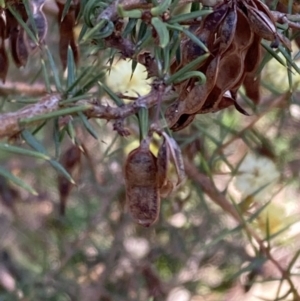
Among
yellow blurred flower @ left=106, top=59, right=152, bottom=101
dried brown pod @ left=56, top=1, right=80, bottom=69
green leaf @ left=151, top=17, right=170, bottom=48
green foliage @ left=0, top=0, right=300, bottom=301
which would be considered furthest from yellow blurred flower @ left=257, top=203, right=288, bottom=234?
green leaf @ left=151, top=17, right=170, bottom=48

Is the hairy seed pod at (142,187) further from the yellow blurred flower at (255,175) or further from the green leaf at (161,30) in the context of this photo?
the yellow blurred flower at (255,175)

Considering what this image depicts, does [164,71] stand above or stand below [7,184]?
above

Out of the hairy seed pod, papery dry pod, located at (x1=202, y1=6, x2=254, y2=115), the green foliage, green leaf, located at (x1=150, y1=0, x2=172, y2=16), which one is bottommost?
the green foliage

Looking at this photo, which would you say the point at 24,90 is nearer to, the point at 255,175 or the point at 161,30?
the point at 255,175

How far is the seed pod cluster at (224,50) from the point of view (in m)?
0.31

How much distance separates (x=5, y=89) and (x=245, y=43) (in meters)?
0.43

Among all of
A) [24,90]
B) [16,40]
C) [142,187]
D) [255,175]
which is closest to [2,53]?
[16,40]

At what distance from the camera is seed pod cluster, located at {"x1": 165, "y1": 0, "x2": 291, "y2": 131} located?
1.02 feet

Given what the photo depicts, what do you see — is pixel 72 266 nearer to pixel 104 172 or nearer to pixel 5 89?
pixel 104 172

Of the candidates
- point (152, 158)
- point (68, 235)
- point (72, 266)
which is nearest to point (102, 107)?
point (152, 158)

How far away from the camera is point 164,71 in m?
0.34

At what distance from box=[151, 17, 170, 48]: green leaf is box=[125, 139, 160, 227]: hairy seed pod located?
0.08 metres

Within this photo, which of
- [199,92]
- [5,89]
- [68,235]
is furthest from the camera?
[68,235]

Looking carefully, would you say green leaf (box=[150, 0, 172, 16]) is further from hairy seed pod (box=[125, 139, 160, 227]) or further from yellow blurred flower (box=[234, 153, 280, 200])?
yellow blurred flower (box=[234, 153, 280, 200])
